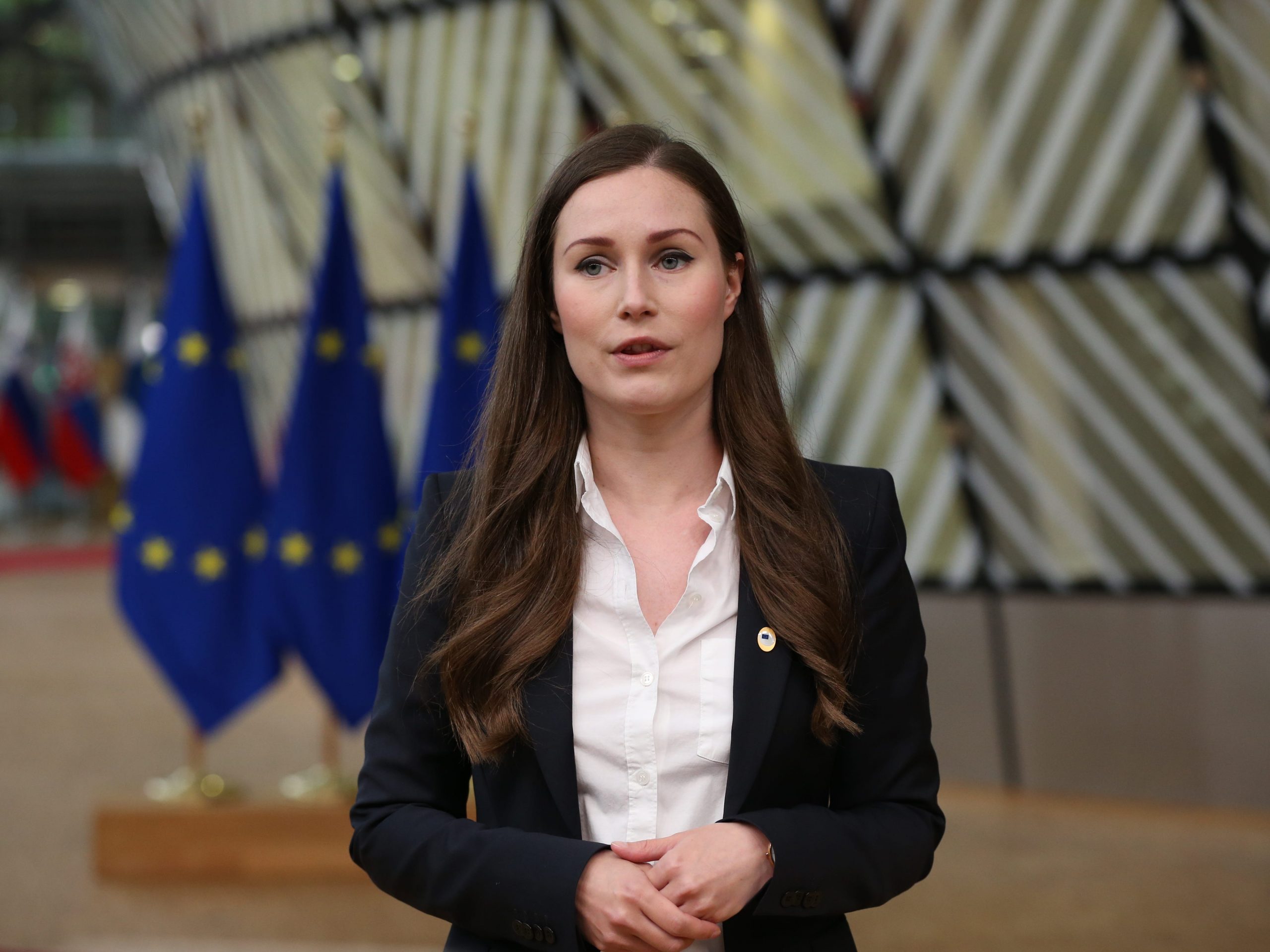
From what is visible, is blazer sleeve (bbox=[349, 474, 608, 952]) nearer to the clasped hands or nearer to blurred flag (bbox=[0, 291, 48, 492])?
the clasped hands

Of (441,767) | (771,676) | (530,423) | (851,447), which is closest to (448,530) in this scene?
(530,423)

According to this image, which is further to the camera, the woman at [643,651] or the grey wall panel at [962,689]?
the grey wall panel at [962,689]

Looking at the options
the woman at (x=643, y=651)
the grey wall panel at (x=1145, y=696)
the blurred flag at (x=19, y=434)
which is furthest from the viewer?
the blurred flag at (x=19, y=434)

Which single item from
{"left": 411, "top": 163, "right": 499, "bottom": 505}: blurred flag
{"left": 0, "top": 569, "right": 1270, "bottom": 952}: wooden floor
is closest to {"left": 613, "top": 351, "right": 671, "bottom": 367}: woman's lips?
{"left": 0, "top": 569, "right": 1270, "bottom": 952}: wooden floor

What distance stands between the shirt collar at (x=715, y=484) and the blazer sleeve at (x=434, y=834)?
0.72 ft

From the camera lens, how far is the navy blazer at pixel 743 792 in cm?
172

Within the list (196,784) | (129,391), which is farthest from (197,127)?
(129,391)

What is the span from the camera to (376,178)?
34.6 feet

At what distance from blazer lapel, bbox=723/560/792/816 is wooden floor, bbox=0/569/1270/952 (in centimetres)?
416

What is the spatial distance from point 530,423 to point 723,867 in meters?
0.69

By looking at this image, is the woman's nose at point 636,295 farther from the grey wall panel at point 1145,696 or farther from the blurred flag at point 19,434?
the blurred flag at point 19,434

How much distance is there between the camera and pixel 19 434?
2317 cm

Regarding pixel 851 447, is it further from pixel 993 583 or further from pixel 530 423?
pixel 530 423

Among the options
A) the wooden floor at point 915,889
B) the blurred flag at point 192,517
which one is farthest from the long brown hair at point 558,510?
the blurred flag at point 192,517
